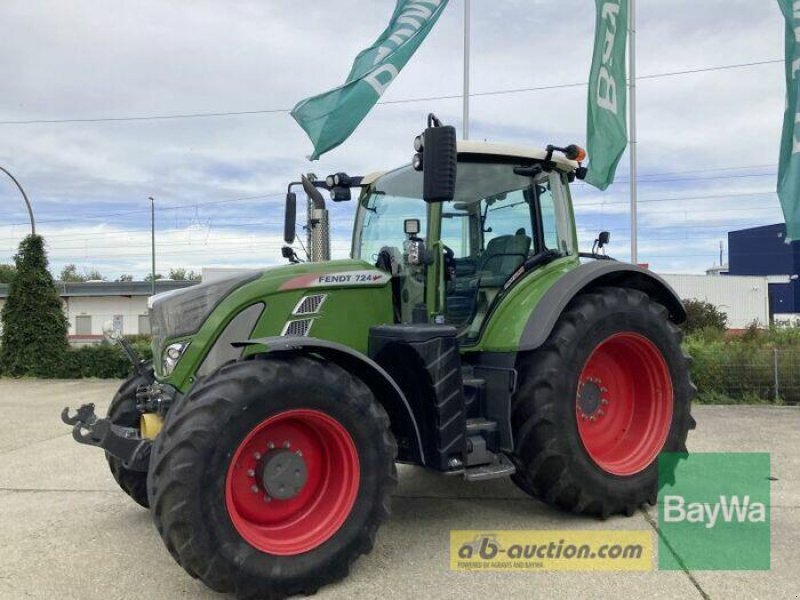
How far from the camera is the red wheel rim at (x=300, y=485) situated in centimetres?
336

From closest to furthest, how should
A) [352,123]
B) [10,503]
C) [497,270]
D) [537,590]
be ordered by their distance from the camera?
[537,590] → [497,270] → [10,503] → [352,123]

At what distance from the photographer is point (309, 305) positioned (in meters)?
4.02

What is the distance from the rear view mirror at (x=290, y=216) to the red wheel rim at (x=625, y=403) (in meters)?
2.31

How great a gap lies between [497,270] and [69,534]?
3.26 m

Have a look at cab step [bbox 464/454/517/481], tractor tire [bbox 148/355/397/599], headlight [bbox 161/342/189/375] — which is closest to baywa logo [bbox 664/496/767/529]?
cab step [bbox 464/454/517/481]

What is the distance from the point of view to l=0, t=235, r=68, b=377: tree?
15.4m

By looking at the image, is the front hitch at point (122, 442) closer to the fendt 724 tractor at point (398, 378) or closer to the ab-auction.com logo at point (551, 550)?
the fendt 724 tractor at point (398, 378)

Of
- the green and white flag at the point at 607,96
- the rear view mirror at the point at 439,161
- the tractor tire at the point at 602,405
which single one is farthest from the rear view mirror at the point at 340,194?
the green and white flag at the point at 607,96

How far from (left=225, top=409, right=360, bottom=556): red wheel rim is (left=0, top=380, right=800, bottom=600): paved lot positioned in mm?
322

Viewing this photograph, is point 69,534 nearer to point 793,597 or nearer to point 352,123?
point 793,597

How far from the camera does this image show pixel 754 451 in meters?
6.59

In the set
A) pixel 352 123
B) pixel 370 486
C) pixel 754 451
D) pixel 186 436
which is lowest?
pixel 754 451

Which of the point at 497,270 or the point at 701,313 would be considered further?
the point at 701,313

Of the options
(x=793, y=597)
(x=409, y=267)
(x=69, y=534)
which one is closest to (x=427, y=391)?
(x=409, y=267)
